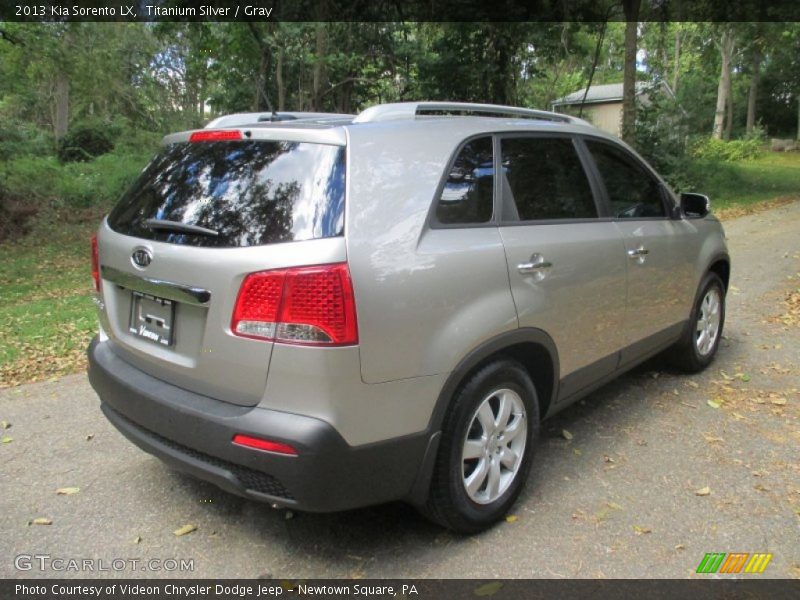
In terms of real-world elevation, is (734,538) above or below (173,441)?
below

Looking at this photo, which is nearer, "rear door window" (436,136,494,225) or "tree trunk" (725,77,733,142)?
"rear door window" (436,136,494,225)

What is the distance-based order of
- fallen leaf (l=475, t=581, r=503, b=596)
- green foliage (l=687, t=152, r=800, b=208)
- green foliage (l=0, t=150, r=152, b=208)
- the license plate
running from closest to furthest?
1. fallen leaf (l=475, t=581, r=503, b=596)
2. the license plate
3. green foliage (l=0, t=150, r=152, b=208)
4. green foliage (l=687, t=152, r=800, b=208)

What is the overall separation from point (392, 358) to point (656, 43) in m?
52.6

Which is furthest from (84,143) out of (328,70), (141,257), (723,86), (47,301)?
(723,86)

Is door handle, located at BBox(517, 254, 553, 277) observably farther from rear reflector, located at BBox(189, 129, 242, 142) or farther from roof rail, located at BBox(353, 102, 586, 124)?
rear reflector, located at BBox(189, 129, 242, 142)

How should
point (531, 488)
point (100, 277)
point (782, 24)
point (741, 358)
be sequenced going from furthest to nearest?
point (782, 24), point (741, 358), point (531, 488), point (100, 277)

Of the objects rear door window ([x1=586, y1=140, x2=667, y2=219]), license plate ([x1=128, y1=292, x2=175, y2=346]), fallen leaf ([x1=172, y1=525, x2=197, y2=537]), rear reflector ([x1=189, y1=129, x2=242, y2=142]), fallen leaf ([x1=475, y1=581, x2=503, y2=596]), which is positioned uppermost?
rear reflector ([x1=189, y1=129, x2=242, y2=142])

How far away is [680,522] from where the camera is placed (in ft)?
10.2

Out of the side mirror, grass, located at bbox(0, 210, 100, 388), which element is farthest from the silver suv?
grass, located at bbox(0, 210, 100, 388)

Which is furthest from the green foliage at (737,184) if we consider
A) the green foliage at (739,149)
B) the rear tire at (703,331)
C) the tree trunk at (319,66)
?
the rear tire at (703,331)

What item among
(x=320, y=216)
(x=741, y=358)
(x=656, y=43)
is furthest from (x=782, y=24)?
(x=656, y=43)

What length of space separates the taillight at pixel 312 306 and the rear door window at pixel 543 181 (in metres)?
1.09

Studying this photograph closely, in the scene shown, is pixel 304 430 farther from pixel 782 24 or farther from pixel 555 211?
pixel 782 24

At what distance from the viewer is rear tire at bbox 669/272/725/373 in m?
4.89
